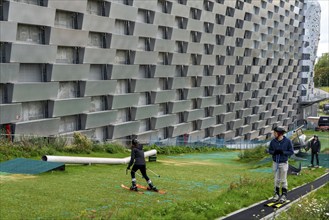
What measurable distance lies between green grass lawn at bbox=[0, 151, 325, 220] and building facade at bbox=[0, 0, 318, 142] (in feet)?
50.4

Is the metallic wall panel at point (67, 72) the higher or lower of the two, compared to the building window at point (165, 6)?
lower

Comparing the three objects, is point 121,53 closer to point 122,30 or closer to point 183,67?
point 122,30

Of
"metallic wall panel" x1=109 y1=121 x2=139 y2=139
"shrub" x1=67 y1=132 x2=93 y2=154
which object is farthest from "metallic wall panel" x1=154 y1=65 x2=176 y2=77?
"shrub" x1=67 y1=132 x2=93 y2=154

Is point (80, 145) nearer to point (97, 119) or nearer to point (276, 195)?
point (97, 119)

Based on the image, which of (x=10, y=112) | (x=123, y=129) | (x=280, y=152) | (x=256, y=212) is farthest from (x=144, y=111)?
(x=256, y=212)

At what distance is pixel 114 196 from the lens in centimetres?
1459

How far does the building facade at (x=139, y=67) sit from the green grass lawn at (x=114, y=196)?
1537cm

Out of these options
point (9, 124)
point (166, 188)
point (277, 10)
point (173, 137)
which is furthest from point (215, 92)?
point (166, 188)

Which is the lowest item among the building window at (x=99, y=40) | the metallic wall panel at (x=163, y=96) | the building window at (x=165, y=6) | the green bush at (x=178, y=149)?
the green bush at (x=178, y=149)

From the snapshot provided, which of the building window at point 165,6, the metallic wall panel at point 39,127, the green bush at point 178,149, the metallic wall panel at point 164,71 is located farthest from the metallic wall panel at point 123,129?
the building window at point 165,6

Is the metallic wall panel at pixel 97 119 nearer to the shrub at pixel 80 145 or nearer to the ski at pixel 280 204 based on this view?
the shrub at pixel 80 145

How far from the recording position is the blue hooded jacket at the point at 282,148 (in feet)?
46.8

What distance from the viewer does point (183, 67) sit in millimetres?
56531

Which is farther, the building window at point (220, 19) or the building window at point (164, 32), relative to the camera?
the building window at point (220, 19)
